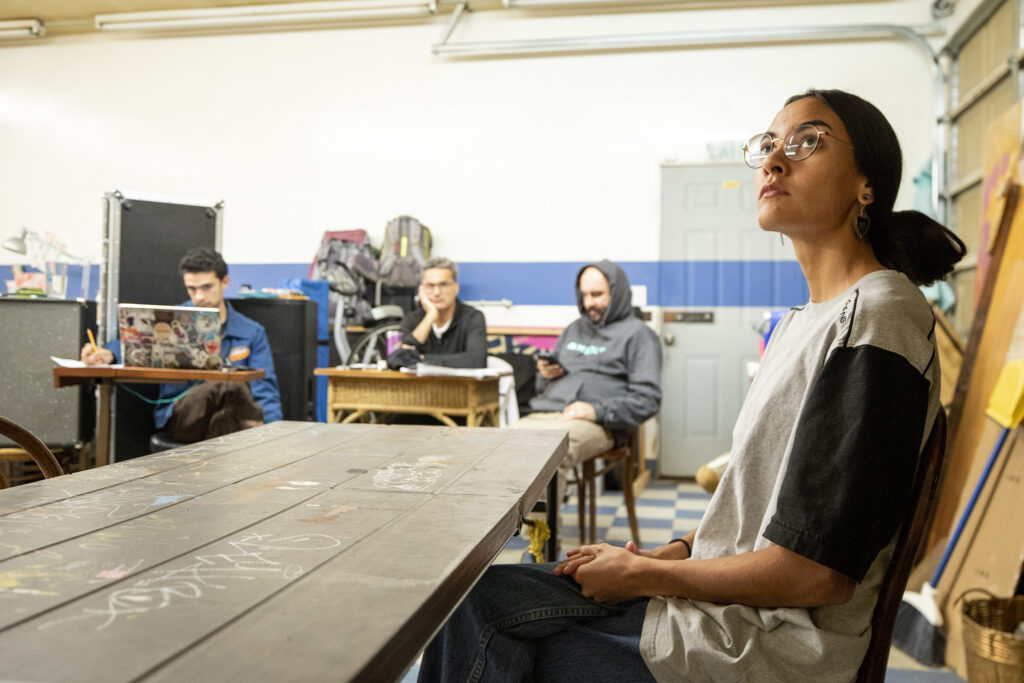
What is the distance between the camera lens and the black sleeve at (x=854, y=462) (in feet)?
2.92

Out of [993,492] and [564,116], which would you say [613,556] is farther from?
[564,116]

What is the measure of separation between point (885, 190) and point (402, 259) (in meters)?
5.13

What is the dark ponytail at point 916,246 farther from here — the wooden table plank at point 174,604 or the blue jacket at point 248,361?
the blue jacket at point 248,361

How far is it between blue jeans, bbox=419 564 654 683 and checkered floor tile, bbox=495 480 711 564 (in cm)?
194

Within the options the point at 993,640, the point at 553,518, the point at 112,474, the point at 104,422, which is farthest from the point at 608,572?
the point at 104,422

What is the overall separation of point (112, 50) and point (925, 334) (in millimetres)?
7655

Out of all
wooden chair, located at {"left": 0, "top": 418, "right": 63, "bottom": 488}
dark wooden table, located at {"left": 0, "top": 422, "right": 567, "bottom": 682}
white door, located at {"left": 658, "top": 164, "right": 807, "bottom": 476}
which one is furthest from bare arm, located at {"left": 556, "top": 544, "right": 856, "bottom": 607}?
white door, located at {"left": 658, "top": 164, "right": 807, "bottom": 476}

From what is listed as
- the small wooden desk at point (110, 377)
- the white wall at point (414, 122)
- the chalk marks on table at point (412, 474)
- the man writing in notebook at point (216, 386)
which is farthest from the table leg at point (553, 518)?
the white wall at point (414, 122)

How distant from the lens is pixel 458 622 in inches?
44.6

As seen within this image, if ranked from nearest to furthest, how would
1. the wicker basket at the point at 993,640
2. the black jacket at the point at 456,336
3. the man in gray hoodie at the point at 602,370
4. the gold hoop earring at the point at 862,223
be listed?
the gold hoop earring at the point at 862,223 < the wicker basket at the point at 993,640 < the man in gray hoodie at the point at 602,370 < the black jacket at the point at 456,336

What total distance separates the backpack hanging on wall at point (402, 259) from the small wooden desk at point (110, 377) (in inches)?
124

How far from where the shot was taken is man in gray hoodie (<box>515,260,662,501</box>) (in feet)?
10.7

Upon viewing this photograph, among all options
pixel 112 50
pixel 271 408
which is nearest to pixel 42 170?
pixel 112 50

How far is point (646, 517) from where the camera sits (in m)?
4.18
